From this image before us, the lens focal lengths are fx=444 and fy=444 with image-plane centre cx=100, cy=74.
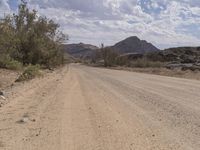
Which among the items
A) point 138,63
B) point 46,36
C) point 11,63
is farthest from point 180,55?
point 11,63

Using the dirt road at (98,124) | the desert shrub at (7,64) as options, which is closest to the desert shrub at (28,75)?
the desert shrub at (7,64)

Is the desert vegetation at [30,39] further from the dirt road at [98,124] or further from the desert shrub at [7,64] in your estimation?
the dirt road at [98,124]

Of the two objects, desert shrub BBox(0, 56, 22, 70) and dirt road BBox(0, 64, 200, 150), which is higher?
desert shrub BBox(0, 56, 22, 70)

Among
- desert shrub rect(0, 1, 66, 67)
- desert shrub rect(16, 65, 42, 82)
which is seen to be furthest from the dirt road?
desert shrub rect(0, 1, 66, 67)

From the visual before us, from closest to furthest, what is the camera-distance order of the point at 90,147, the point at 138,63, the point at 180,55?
1. the point at 90,147
2. the point at 138,63
3. the point at 180,55

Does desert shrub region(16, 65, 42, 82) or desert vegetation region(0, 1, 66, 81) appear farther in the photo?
desert vegetation region(0, 1, 66, 81)

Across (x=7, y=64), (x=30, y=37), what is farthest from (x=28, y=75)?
(x=30, y=37)

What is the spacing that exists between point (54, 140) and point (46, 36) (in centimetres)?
4956

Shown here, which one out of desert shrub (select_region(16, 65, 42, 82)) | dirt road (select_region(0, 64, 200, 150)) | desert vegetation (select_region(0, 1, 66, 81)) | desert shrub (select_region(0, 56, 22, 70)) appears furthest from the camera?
desert vegetation (select_region(0, 1, 66, 81))

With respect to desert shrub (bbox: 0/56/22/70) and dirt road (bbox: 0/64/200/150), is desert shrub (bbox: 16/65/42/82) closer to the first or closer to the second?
desert shrub (bbox: 0/56/22/70)

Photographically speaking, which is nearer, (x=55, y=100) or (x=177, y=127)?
(x=177, y=127)

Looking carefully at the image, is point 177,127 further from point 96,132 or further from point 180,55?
point 180,55

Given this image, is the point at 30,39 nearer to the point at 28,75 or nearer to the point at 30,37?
the point at 30,37

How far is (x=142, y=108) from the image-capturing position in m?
15.7
